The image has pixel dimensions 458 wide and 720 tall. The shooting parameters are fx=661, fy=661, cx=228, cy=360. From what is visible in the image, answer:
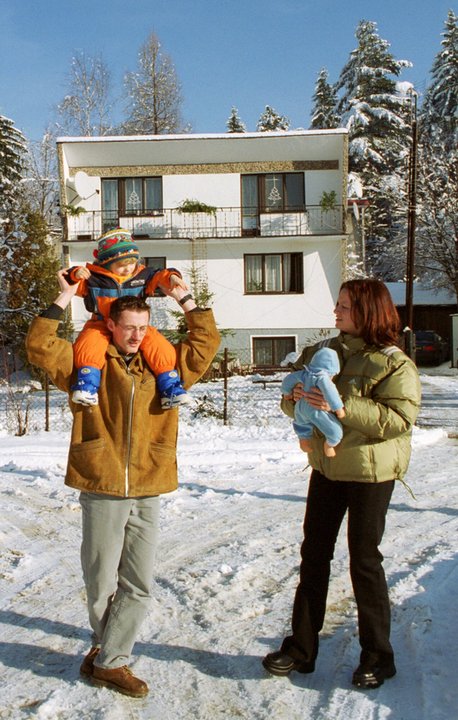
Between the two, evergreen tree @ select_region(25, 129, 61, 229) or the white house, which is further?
evergreen tree @ select_region(25, 129, 61, 229)

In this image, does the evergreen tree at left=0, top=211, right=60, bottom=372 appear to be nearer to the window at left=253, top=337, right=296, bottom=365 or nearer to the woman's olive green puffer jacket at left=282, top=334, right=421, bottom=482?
the window at left=253, top=337, right=296, bottom=365

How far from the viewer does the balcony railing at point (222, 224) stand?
25266 mm

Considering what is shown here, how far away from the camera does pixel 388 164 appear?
1670 inches

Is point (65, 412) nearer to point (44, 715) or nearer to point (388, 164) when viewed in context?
point (44, 715)

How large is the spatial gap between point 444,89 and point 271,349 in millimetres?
29562

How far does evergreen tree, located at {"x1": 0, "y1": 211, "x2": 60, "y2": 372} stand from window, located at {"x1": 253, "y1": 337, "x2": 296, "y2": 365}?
866 centimetres

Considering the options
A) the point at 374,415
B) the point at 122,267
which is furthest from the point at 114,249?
the point at 374,415

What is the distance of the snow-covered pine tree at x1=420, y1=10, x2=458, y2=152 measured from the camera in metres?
43.6

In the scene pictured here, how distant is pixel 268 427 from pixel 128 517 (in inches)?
343

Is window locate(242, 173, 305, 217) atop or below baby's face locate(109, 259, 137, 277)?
atop

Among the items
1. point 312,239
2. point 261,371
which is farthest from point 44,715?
point 312,239

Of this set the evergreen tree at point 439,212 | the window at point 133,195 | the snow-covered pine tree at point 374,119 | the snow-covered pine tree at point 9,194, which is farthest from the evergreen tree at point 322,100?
the window at point 133,195

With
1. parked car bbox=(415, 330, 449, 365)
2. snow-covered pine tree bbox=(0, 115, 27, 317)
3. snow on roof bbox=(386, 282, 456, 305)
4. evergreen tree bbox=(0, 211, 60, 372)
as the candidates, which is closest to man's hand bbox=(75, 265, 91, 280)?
evergreen tree bbox=(0, 211, 60, 372)

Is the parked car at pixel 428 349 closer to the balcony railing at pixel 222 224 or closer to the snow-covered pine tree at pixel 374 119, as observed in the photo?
Result: the balcony railing at pixel 222 224
